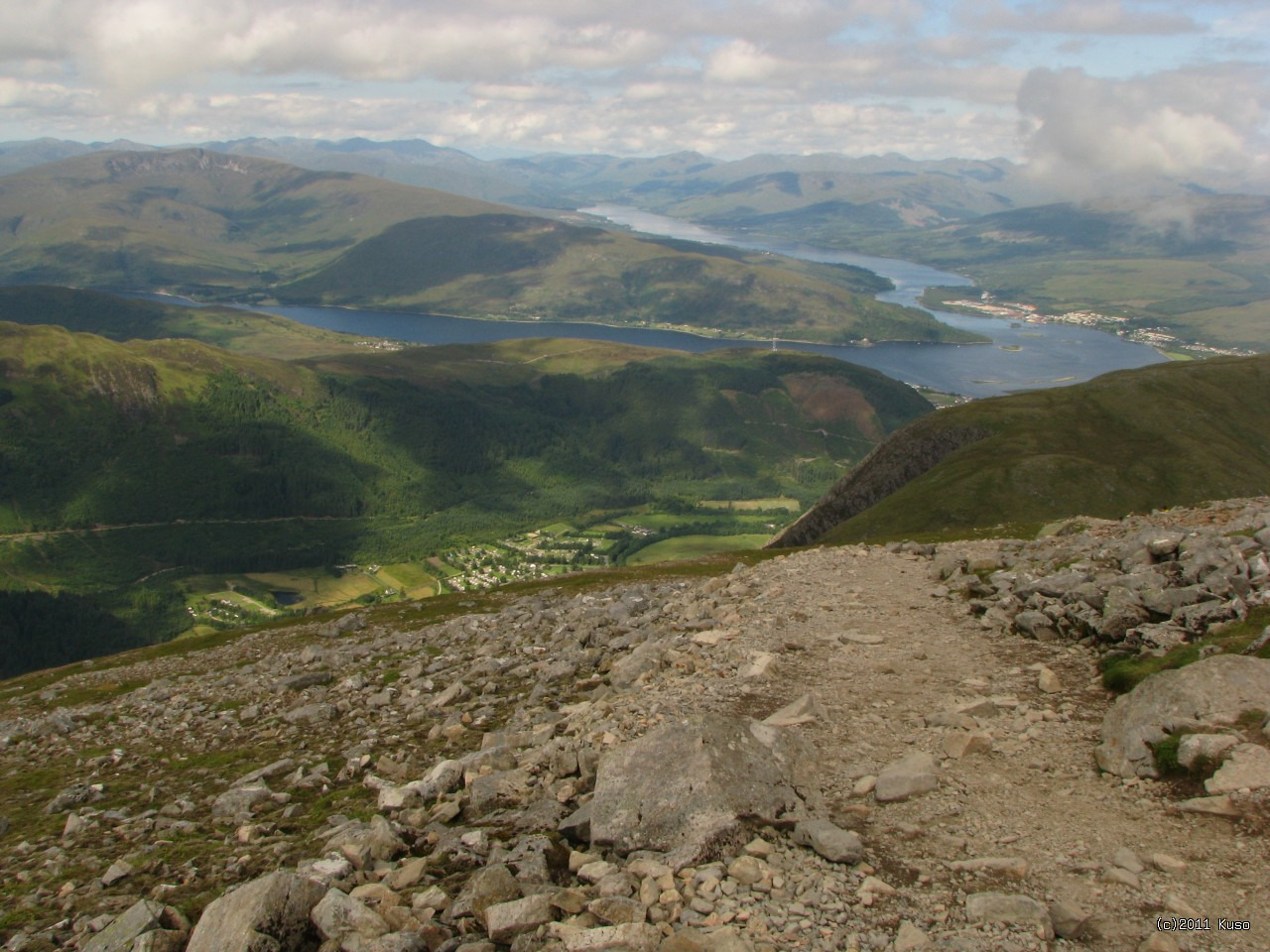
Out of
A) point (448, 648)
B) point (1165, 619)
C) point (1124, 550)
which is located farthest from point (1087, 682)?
point (448, 648)

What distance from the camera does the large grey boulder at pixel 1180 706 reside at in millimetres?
16812

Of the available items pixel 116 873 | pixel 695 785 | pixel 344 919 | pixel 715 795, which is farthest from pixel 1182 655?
pixel 116 873

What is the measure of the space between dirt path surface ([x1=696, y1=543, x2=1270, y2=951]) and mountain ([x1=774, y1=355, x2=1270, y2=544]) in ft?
213

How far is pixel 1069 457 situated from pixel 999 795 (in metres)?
108

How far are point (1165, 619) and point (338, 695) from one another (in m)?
27.2

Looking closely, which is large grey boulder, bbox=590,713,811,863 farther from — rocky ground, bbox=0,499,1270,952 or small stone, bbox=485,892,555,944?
small stone, bbox=485,892,555,944

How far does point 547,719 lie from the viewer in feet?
75.9

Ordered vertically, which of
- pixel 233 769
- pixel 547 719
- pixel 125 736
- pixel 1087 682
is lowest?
pixel 125 736

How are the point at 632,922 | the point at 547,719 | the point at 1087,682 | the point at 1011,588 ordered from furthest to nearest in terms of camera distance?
the point at 1011,588, the point at 547,719, the point at 1087,682, the point at 632,922

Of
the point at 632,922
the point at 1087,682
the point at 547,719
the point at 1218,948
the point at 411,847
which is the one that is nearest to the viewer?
the point at 1218,948

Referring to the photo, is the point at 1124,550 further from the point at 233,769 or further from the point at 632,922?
the point at 233,769

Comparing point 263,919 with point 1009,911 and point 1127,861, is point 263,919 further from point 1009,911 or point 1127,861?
point 1127,861

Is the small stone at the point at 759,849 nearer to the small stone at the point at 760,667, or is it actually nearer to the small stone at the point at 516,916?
the small stone at the point at 516,916

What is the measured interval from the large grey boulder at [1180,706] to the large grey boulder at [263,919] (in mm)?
15331
